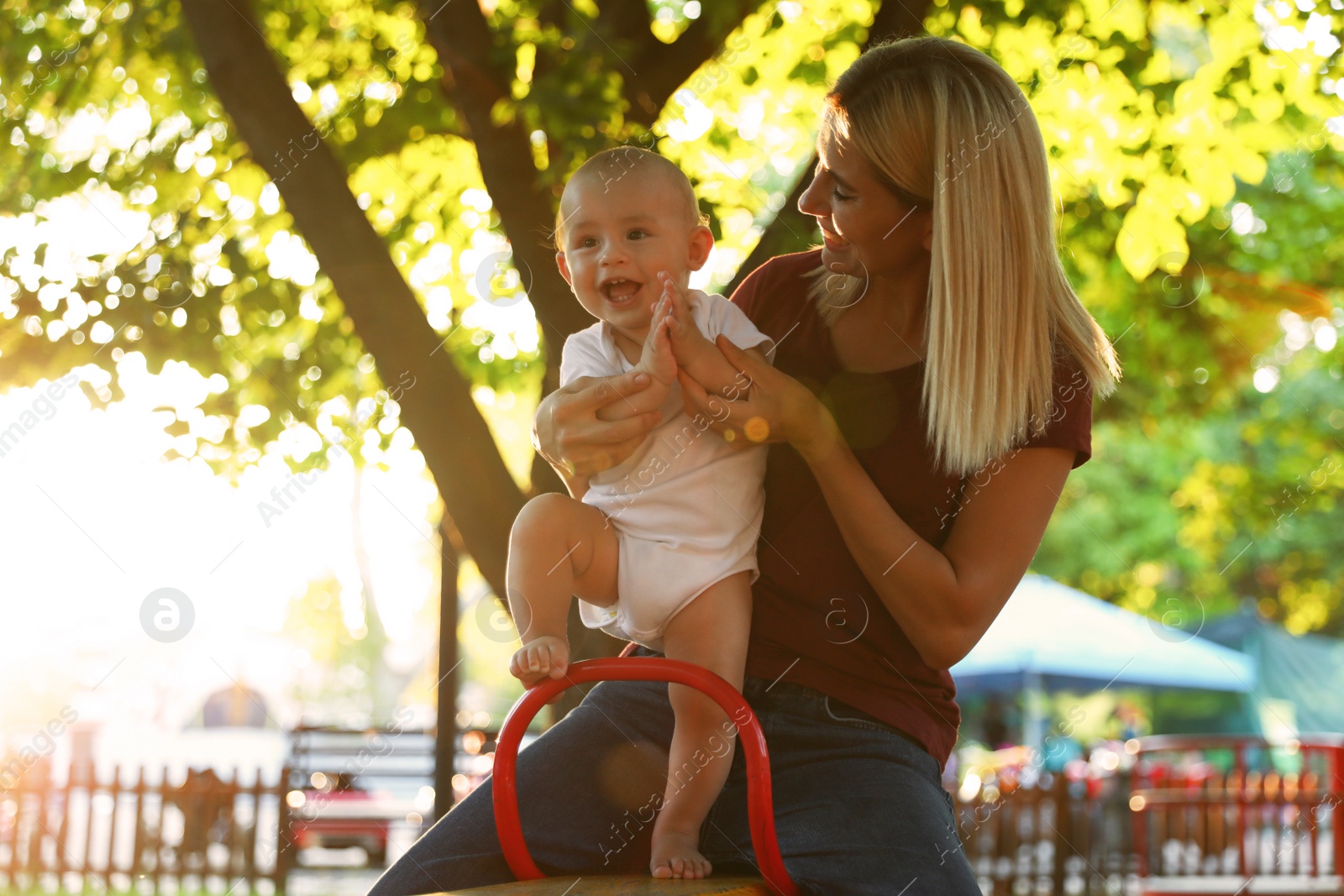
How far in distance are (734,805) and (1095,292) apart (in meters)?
5.71

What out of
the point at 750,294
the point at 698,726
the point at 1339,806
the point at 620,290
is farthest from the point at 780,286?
the point at 1339,806

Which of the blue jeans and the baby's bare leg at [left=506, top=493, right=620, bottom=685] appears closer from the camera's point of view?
the blue jeans

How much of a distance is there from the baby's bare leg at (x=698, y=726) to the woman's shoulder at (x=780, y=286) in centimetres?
57

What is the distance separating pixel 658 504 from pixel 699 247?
1.57 ft

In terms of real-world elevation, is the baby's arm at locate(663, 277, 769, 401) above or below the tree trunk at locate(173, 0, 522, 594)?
below

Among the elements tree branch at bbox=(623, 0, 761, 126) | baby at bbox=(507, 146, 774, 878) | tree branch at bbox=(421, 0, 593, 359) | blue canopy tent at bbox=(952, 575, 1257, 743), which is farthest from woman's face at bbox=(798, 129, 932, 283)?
blue canopy tent at bbox=(952, 575, 1257, 743)

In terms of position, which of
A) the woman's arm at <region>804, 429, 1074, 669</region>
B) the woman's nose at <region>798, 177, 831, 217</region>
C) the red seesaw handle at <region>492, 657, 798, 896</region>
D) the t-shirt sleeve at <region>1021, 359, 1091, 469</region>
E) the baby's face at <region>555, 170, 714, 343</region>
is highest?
the woman's nose at <region>798, 177, 831, 217</region>

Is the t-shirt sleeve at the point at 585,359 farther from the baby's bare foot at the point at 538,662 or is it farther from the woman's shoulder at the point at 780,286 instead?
the baby's bare foot at the point at 538,662

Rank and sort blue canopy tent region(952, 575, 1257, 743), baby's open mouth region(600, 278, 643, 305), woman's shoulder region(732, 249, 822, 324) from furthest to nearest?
blue canopy tent region(952, 575, 1257, 743), woman's shoulder region(732, 249, 822, 324), baby's open mouth region(600, 278, 643, 305)

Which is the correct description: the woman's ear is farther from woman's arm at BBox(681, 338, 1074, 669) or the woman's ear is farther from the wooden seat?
the wooden seat

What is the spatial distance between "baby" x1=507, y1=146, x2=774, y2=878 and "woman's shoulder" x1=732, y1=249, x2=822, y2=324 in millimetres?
187

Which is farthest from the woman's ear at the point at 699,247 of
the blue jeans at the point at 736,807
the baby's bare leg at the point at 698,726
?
the blue jeans at the point at 736,807

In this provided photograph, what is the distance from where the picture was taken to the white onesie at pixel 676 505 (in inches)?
74.5

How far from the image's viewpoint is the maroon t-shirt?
1.84 meters
